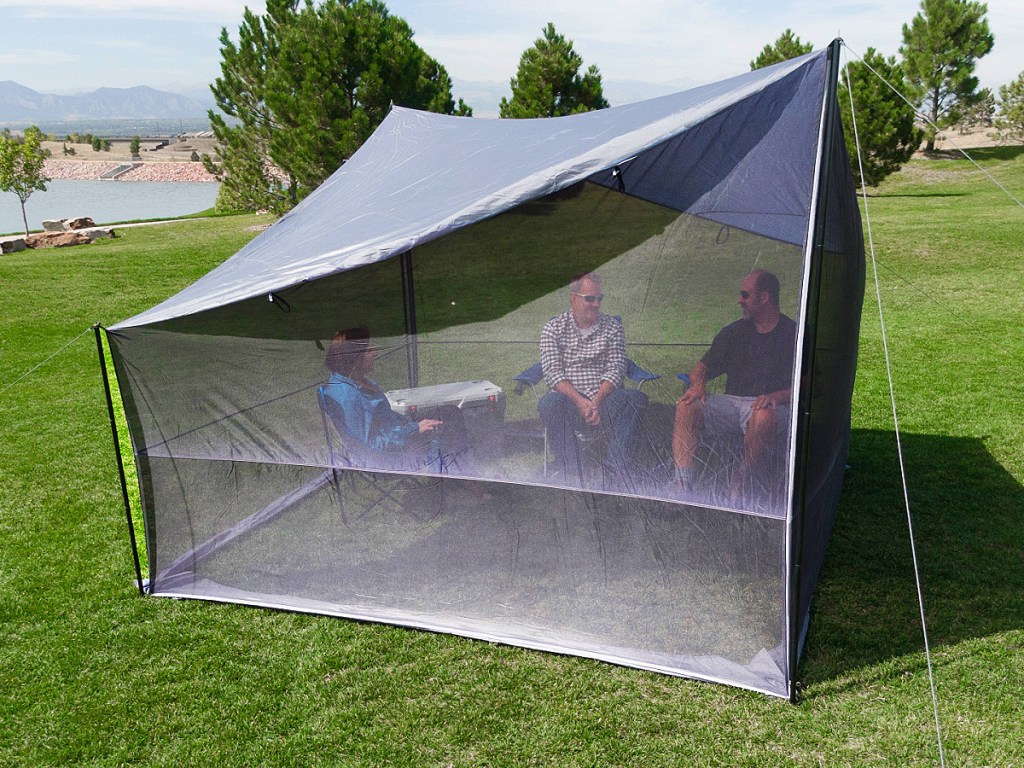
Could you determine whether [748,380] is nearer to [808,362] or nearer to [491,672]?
[808,362]

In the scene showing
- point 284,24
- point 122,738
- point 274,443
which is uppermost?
point 284,24

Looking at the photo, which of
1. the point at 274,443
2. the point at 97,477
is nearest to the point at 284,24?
the point at 97,477

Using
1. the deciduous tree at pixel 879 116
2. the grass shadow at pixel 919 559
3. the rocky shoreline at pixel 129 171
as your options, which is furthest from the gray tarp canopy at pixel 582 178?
the rocky shoreline at pixel 129 171

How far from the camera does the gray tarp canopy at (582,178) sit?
2.84 metres

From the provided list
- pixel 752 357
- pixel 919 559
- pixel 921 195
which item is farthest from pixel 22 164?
pixel 921 195

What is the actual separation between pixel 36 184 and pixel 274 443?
52.3 feet

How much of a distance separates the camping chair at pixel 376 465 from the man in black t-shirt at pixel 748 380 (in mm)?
980

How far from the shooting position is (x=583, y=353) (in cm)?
314

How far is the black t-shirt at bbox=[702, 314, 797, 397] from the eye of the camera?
278 centimetres

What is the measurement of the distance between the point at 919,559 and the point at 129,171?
48189mm

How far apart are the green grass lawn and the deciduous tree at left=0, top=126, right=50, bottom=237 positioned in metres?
13.0

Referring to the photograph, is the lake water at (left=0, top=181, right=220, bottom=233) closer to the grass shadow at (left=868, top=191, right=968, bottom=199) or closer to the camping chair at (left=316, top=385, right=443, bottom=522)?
the grass shadow at (left=868, top=191, right=968, bottom=199)

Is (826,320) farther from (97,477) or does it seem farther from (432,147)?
(97,477)

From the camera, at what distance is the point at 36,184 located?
16.5m
